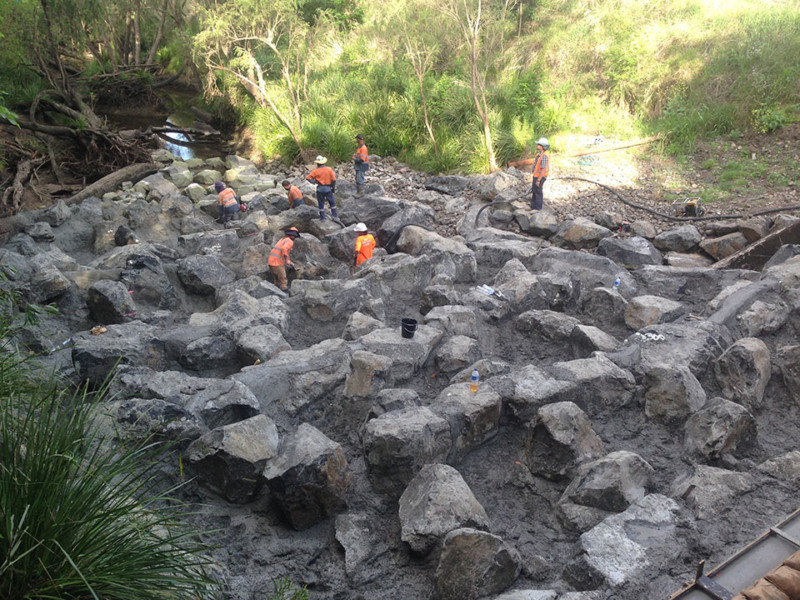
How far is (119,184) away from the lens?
13.4m

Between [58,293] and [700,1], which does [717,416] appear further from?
[700,1]

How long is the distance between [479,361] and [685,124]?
30.1 feet

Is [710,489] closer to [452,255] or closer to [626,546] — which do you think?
[626,546]

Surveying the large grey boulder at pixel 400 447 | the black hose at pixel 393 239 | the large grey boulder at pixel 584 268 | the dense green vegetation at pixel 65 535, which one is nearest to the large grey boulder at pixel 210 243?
the black hose at pixel 393 239

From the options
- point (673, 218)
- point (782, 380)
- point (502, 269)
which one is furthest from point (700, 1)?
point (782, 380)

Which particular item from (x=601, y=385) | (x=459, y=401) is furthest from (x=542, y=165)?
(x=459, y=401)

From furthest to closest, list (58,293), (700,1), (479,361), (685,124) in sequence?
(700,1)
(685,124)
(58,293)
(479,361)

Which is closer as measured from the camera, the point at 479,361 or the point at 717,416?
the point at 717,416

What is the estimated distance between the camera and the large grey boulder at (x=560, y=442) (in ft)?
14.9

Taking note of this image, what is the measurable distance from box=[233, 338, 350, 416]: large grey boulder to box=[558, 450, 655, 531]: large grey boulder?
2.30 metres

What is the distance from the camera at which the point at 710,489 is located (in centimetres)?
406

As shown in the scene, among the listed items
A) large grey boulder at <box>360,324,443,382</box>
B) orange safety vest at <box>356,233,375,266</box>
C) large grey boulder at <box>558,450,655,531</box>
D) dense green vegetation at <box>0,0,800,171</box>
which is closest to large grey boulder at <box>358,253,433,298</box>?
orange safety vest at <box>356,233,375,266</box>

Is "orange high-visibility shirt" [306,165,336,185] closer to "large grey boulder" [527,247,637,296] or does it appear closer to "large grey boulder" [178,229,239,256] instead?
"large grey boulder" [178,229,239,256]

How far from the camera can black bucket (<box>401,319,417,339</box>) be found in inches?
236
